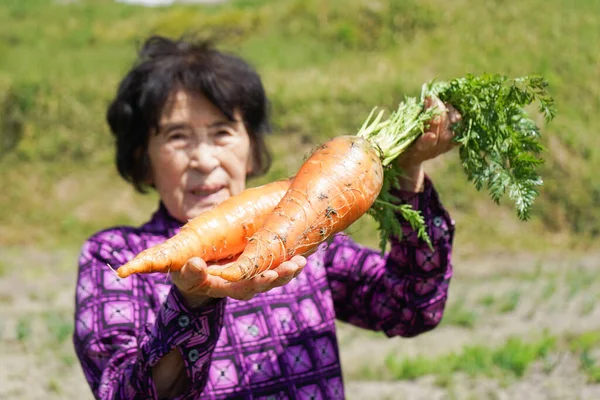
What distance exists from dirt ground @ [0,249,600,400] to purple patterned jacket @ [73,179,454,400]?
2.28 m

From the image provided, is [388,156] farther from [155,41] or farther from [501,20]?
[501,20]

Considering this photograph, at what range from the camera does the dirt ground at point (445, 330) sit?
14.8 ft

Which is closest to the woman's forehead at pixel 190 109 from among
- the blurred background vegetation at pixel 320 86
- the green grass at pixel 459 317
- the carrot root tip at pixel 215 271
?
the carrot root tip at pixel 215 271

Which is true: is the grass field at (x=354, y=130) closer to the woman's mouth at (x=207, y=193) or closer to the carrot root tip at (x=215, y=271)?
the woman's mouth at (x=207, y=193)

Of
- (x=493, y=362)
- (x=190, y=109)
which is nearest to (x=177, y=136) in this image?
(x=190, y=109)

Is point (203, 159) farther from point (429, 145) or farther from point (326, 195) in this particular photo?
point (429, 145)

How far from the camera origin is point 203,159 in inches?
83.5

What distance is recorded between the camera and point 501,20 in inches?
525

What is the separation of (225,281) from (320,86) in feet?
34.3

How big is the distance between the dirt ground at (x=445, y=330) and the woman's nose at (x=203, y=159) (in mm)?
2692

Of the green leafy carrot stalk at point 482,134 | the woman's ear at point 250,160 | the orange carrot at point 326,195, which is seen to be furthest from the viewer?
the woman's ear at point 250,160

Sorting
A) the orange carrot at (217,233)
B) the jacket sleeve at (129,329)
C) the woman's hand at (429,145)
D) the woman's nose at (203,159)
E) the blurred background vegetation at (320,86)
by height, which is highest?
the blurred background vegetation at (320,86)

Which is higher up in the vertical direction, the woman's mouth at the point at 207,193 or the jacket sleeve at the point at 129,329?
the woman's mouth at the point at 207,193

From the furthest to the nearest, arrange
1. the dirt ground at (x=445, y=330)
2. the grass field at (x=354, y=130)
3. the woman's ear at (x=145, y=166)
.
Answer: the grass field at (x=354, y=130)
the dirt ground at (x=445, y=330)
the woman's ear at (x=145, y=166)
